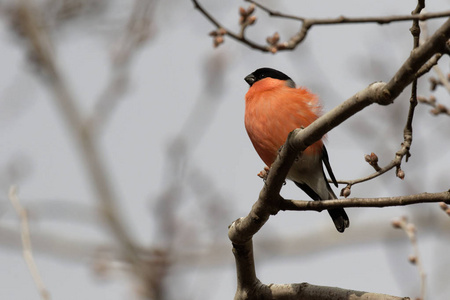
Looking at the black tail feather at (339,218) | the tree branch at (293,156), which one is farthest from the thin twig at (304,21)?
the black tail feather at (339,218)

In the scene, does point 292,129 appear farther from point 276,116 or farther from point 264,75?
point 264,75

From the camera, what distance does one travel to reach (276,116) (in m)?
4.29

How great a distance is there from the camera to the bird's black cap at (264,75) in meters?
5.13

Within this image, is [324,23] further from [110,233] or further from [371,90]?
[110,233]

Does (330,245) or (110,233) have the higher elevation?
(330,245)

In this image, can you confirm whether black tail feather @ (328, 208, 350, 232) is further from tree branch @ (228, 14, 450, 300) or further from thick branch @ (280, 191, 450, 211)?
thick branch @ (280, 191, 450, 211)

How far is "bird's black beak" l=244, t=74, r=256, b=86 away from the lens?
5.34 metres

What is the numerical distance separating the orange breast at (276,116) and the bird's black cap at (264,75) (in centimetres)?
48

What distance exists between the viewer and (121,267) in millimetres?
5242

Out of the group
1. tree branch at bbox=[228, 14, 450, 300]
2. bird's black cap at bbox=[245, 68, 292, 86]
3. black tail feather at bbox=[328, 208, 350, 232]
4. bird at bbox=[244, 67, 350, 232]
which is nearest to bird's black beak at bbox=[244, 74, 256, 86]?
bird's black cap at bbox=[245, 68, 292, 86]

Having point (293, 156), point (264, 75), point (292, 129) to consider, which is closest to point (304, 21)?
point (293, 156)

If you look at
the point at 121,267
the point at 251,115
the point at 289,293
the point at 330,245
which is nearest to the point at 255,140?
the point at 251,115

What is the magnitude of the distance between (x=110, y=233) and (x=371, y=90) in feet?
12.4

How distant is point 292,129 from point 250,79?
1.30 m
